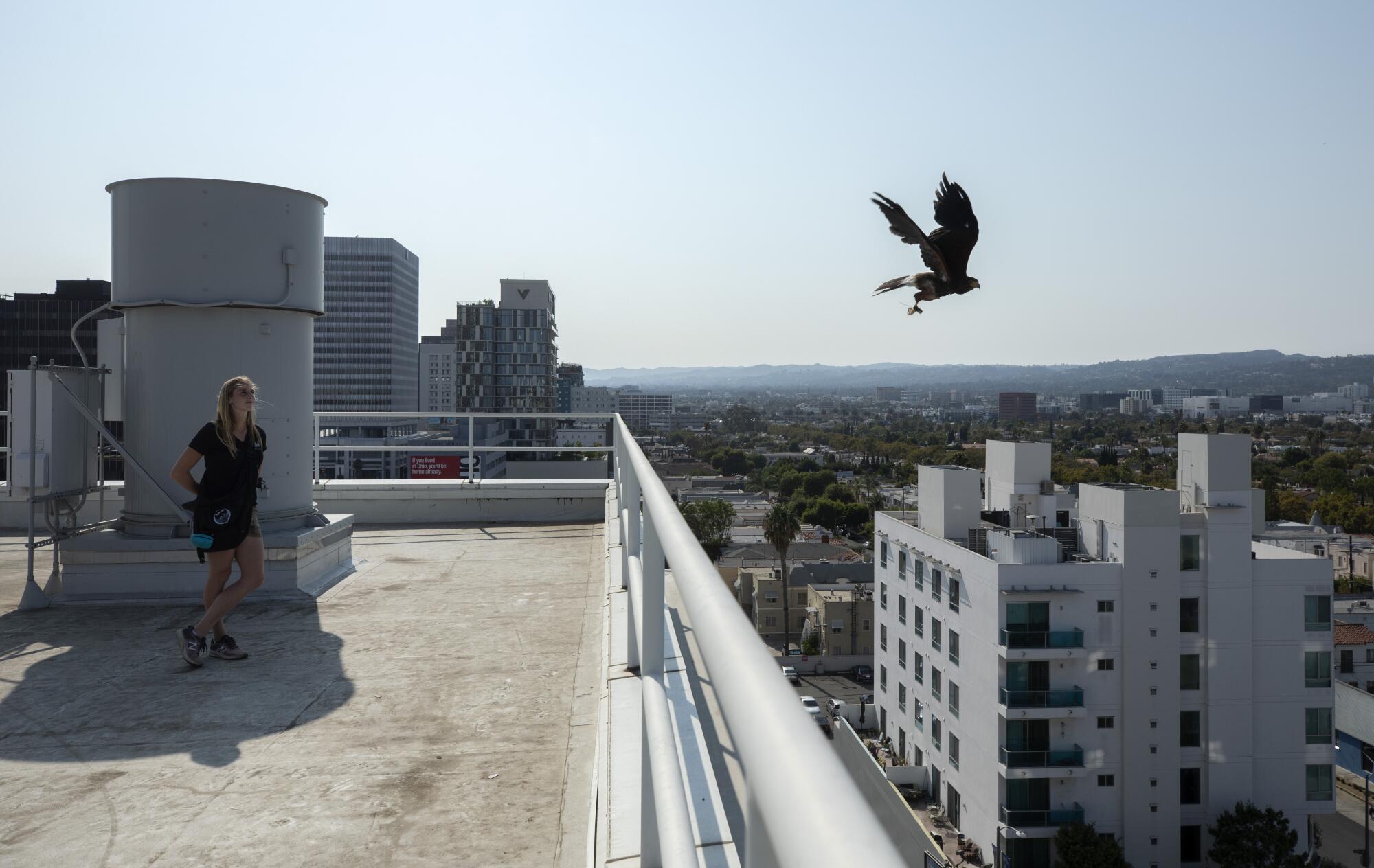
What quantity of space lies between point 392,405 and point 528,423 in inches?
2398

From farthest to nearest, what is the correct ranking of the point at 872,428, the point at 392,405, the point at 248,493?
the point at 872,428
the point at 392,405
the point at 248,493

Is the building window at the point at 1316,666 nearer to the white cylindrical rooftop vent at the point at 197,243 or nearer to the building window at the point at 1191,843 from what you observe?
the building window at the point at 1191,843

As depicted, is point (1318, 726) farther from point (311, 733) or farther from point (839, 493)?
point (839, 493)

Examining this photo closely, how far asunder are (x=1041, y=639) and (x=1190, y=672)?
23.7ft

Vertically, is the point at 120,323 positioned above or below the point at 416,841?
above

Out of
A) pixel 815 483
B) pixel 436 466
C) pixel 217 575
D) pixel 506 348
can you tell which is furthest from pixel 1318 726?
pixel 506 348

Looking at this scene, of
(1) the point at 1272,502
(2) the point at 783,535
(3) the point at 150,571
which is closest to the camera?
(3) the point at 150,571

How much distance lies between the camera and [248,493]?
4473mm

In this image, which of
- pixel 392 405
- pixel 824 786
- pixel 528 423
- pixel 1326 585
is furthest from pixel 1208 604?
pixel 392 405

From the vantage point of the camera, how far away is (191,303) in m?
5.81

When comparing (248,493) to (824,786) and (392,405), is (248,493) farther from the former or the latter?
(392,405)

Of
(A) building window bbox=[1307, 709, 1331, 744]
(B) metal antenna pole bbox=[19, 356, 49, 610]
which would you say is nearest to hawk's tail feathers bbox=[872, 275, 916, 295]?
(B) metal antenna pole bbox=[19, 356, 49, 610]

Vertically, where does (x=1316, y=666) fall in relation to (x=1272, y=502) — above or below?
above

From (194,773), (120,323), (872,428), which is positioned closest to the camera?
(194,773)
